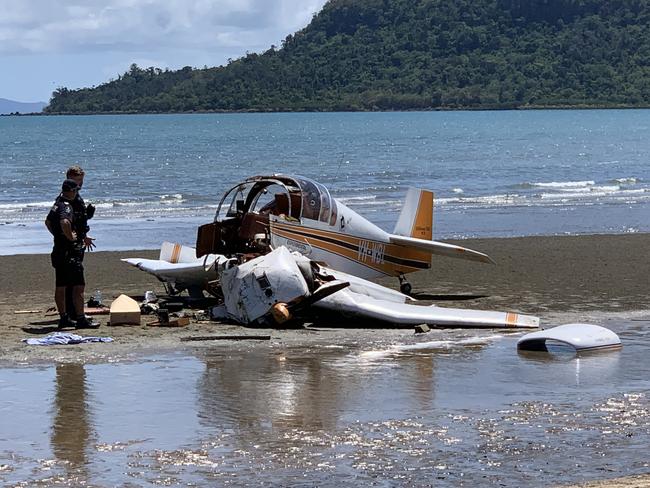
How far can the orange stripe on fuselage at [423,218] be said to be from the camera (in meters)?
17.5

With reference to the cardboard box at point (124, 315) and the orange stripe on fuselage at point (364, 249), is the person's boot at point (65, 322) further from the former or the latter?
the orange stripe on fuselage at point (364, 249)

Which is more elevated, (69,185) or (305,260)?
(69,185)

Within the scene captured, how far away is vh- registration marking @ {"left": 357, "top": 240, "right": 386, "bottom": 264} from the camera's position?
16.4m

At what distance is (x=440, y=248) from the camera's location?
663 inches

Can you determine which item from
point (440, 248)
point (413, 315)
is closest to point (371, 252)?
point (440, 248)

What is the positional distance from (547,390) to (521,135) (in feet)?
325

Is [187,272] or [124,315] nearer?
[124,315]

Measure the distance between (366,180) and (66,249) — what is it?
35298 millimetres

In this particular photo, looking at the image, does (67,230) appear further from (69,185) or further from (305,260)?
(305,260)

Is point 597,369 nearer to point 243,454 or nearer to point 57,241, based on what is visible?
point 243,454

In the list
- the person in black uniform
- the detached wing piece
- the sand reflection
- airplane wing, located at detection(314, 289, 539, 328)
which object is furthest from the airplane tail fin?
the sand reflection

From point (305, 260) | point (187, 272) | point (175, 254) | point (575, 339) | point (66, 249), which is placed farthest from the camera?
point (175, 254)

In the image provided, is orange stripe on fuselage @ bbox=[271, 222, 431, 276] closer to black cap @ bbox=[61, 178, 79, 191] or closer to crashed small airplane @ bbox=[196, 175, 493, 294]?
crashed small airplane @ bbox=[196, 175, 493, 294]

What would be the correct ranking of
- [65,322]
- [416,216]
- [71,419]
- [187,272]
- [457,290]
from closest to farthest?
[71,419], [65,322], [187,272], [416,216], [457,290]
